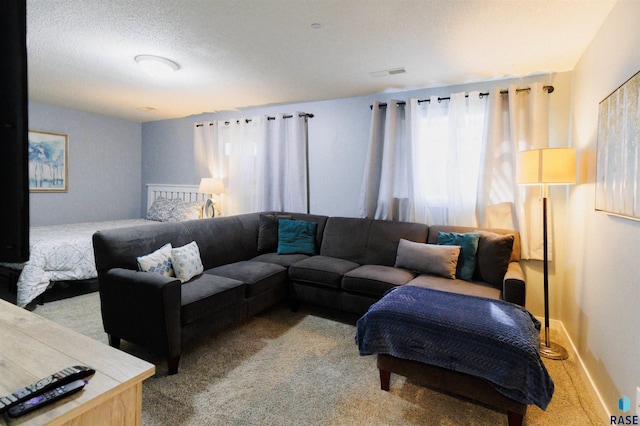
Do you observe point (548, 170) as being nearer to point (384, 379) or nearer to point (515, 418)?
point (515, 418)

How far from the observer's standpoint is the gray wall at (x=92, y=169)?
4.69 metres

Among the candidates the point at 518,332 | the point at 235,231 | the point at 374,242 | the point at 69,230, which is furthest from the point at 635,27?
the point at 69,230

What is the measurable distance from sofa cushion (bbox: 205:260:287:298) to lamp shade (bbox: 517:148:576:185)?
2.27 meters

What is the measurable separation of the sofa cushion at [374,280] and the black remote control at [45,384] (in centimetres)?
216

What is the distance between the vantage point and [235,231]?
3551 mm

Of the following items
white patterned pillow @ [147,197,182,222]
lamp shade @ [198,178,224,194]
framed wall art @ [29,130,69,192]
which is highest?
framed wall art @ [29,130,69,192]

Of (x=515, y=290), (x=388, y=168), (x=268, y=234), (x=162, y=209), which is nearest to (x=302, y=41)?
(x=388, y=168)

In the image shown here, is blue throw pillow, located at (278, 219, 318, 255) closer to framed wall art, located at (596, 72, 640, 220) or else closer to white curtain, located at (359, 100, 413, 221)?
white curtain, located at (359, 100, 413, 221)

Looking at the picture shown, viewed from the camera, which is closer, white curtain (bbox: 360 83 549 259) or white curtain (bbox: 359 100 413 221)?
white curtain (bbox: 360 83 549 259)

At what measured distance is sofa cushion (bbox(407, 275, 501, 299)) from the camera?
2.48 meters

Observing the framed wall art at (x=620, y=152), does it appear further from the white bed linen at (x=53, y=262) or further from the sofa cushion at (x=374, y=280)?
the white bed linen at (x=53, y=262)

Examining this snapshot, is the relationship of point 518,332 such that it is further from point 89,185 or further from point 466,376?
point 89,185

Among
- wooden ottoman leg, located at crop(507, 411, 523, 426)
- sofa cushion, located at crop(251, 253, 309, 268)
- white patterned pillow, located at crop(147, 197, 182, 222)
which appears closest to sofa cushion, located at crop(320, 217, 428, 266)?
sofa cushion, located at crop(251, 253, 309, 268)

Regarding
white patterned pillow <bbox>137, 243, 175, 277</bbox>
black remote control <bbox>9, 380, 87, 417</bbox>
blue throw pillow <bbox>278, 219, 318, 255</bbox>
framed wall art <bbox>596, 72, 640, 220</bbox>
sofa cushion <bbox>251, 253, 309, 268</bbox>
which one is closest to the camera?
black remote control <bbox>9, 380, 87, 417</bbox>
